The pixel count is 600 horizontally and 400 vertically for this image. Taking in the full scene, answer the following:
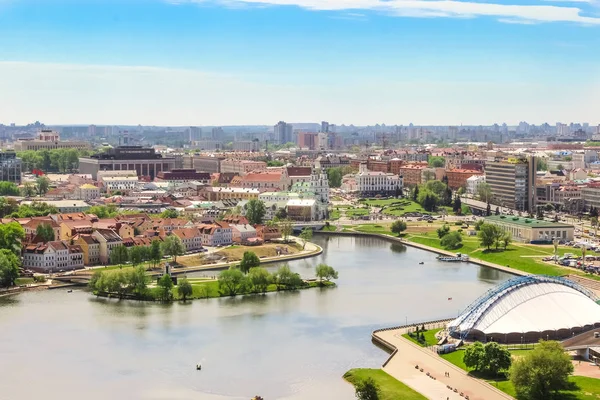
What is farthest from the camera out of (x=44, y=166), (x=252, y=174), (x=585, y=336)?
(x=44, y=166)

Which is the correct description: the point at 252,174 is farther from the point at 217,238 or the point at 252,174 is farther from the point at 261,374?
the point at 261,374

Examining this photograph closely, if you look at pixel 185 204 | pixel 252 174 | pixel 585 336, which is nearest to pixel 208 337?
pixel 585 336

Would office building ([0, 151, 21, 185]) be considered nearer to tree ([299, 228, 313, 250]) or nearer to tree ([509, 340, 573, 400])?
tree ([299, 228, 313, 250])

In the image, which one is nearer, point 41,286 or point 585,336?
point 585,336

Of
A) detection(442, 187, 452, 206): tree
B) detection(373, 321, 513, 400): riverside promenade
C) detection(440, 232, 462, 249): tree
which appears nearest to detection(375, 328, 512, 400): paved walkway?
detection(373, 321, 513, 400): riverside promenade

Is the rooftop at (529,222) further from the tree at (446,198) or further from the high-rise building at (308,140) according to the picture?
the high-rise building at (308,140)

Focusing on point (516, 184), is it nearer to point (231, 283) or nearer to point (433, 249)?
point (433, 249)

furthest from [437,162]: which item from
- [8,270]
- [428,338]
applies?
[428,338]
